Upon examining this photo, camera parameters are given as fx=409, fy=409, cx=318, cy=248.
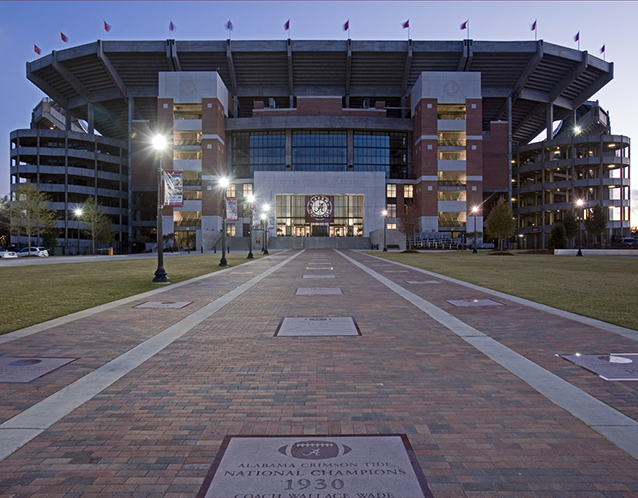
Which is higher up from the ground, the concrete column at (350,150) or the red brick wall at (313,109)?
the red brick wall at (313,109)

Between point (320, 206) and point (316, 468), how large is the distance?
78753mm

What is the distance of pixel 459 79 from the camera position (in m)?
74.2

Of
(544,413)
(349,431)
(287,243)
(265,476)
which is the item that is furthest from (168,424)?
(287,243)

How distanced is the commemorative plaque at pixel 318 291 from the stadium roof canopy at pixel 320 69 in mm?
68169

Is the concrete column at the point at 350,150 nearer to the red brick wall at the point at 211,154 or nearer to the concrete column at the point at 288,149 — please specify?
the concrete column at the point at 288,149

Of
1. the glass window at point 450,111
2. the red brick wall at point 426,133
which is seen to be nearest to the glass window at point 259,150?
the red brick wall at point 426,133

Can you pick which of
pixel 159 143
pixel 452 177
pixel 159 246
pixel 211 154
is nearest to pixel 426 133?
pixel 452 177

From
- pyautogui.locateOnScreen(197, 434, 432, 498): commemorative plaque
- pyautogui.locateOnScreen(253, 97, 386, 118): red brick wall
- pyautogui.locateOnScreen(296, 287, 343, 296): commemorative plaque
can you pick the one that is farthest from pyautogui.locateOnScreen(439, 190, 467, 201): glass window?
pyautogui.locateOnScreen(197, 434, 432, 498): commemorative plaque

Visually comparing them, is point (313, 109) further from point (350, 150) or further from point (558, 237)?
point (558, 237)

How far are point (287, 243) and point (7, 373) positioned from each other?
69696 mm

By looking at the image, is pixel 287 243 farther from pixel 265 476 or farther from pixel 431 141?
pixel 265 476

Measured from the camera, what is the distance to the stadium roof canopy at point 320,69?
2813 inches

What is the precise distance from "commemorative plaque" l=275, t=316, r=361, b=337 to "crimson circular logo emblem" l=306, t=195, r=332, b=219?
7308 cm

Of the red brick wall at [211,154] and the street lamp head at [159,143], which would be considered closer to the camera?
the street lamp head at [159,143]
